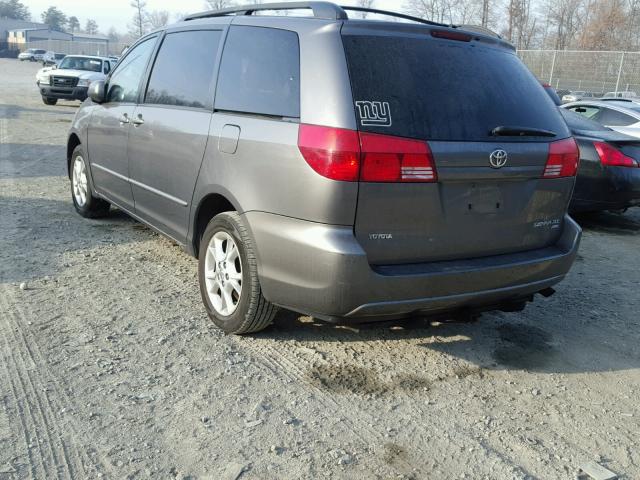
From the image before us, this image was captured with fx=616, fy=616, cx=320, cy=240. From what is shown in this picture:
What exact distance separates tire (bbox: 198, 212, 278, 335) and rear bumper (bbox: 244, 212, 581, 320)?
4.8 inches

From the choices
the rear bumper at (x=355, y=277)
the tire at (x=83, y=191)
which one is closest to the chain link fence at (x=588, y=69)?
the tire at (x=83, y=191)

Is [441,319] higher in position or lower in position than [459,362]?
higher

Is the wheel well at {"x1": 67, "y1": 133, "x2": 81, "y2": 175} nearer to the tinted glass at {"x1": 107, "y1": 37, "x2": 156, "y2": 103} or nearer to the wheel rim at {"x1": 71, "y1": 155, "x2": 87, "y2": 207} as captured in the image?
the wheel rim at {"x1": 71, "y1": 155, "x2": 87, "y2": 207}

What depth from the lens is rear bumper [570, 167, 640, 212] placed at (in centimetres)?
709

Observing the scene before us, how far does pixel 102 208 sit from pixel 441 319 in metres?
4.16

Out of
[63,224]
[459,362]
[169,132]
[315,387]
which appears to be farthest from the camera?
[63,224]

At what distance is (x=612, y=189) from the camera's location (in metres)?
7.12

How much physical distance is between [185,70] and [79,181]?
8.59ft

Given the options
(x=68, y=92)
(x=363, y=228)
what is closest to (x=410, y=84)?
(x=363, y=228)

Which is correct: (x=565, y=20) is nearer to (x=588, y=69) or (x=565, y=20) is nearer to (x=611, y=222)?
(x=588, y=69)

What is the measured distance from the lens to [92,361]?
3430mm

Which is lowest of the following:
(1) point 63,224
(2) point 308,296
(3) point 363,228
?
(1) point 63,224

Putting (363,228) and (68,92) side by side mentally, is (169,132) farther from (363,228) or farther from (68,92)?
(68,92)

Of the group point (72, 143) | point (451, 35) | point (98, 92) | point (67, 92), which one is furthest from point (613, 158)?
point (67, 92)
